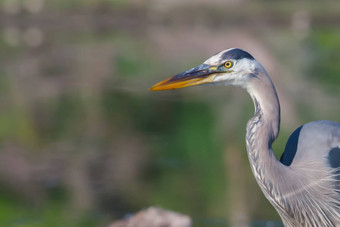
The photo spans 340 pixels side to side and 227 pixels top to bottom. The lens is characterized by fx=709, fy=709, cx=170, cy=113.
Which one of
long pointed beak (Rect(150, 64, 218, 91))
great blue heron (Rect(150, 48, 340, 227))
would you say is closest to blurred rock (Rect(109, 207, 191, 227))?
great blue heron (Rect(150, 48, 340, 227))

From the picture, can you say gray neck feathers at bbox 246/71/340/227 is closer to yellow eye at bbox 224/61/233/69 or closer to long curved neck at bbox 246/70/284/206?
long curved neck at bbox 246/70/284/206

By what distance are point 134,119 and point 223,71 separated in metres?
6.22

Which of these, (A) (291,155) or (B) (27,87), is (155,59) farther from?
(A) (291,155)

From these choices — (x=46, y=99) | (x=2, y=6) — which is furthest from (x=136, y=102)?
(x=2, y=6)

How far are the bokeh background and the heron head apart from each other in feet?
7.92

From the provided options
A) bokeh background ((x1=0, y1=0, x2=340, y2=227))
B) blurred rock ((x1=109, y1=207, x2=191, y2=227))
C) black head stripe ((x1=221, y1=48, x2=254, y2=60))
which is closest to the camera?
black head stripe ((x1=221, y1=48, x2=254, y2=60))

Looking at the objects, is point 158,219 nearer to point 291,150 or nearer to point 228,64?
point 291,150

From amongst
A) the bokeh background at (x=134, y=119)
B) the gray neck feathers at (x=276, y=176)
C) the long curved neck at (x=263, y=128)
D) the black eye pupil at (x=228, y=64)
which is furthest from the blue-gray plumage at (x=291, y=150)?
the bokeh background at (x=134, y=119)

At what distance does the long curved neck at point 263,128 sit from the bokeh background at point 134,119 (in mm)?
2222

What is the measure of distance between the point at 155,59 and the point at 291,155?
12.2 metres

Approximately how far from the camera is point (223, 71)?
3.52 metres

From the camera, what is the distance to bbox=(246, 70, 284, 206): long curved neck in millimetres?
3494

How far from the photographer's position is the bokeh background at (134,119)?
20.7 feet

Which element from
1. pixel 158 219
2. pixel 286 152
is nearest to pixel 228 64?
pixel 286 152
